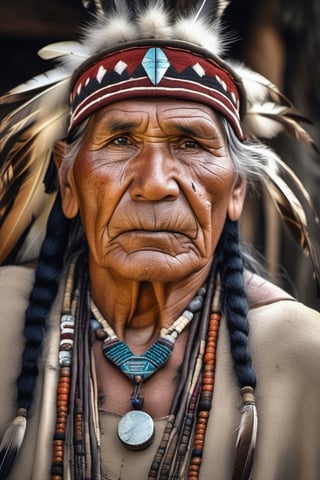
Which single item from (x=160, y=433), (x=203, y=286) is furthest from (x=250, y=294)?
(x=160, y=433)

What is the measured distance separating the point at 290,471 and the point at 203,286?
0.75m

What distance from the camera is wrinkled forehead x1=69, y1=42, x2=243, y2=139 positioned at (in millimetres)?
3174

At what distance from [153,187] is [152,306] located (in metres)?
0.50

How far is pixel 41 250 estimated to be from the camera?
137 inches

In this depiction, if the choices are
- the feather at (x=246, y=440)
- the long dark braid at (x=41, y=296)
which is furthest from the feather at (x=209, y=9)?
the feather at (x=246, y=440)

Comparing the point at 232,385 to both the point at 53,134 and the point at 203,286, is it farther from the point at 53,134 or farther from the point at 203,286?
the point at 53,134

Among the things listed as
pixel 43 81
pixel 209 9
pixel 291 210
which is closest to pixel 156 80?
pixel 209 9

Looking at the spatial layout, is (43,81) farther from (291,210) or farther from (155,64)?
(291,210)

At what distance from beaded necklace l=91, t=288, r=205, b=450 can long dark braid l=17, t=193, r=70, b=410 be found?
18 centimetres

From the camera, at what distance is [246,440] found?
292 cm

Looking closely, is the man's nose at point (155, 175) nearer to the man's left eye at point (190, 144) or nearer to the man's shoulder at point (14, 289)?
the man's left eye at point (190, 144)

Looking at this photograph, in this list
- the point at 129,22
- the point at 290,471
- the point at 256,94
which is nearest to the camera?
the point at 290,471

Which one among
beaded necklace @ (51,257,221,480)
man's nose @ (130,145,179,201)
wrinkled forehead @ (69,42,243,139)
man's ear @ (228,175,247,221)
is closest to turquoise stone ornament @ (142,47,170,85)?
wrinkled forehead @ (69,42,243,139)

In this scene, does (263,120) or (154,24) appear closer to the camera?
(154,24)
